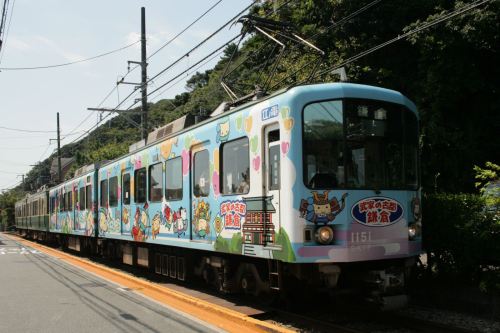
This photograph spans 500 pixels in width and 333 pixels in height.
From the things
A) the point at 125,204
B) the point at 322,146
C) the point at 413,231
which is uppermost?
the point at 322,146

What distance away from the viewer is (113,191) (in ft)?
49.1

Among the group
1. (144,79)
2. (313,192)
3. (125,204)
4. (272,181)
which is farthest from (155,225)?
(144,79)

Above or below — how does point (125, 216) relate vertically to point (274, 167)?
below

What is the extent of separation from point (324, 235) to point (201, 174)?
3.29 m

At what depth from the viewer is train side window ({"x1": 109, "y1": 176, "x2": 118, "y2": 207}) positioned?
14.6 meters

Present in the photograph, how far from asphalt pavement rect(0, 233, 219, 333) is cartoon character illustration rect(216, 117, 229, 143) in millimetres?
2757

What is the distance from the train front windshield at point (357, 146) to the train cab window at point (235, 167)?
1275 mm

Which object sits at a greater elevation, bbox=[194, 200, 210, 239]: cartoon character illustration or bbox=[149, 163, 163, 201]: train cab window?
bbox=[149, 163, 163, 201]: train cab window

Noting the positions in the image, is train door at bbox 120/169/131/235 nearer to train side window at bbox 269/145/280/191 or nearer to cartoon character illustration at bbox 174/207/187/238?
cartoon character illustration at bbox 174/207/187/238

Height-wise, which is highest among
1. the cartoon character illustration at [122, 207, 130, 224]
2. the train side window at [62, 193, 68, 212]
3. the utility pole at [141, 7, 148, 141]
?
the utility pole at [141, 7, 148, 141]

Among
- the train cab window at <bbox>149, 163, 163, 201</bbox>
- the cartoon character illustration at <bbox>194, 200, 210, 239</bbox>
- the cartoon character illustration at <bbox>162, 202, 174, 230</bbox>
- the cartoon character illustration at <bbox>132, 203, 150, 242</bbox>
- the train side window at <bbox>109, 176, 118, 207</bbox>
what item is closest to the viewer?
the cartoon character illustration at <bbox>194, 200, 210, 239</bbox>

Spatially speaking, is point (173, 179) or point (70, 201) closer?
point (173, 179)

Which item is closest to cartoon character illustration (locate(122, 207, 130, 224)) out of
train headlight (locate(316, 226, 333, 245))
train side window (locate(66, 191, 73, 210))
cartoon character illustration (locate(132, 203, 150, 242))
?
cartoon character illustration (locate(132, 203, 150, 242))

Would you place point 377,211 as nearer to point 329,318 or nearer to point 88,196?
point 329,318
